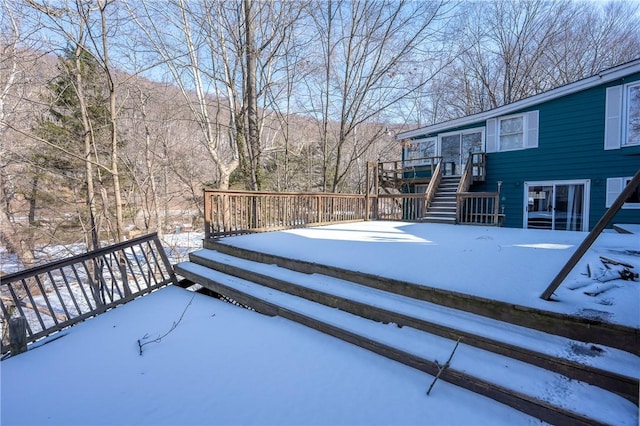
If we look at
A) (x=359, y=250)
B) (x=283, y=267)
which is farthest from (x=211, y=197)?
(x=359, y=250)

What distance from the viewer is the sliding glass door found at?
24.8 feet

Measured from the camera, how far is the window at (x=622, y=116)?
6.80 metres

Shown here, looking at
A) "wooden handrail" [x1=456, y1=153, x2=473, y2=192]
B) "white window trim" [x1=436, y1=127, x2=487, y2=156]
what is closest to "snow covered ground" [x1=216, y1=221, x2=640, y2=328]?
"wooden handrail" [x1=456, y1=153, x2=473, y2=192]

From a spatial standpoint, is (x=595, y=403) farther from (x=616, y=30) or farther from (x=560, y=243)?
(x=616, y=30)

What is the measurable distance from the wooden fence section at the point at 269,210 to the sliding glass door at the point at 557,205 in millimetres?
5175

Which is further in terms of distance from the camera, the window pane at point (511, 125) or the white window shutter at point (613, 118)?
the window pane at point (511, 125)

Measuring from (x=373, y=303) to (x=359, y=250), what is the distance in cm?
155

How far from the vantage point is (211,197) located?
205 inches

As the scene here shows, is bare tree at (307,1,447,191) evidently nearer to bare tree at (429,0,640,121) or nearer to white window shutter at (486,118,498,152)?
white window shutter at (486,118,498,152)

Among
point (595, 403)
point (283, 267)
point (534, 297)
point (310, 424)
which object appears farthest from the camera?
point (283, 267)

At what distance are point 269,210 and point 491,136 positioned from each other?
25.7ft

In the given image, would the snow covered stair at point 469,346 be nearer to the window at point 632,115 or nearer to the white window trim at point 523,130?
the window at point 632,115

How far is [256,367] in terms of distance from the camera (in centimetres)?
210

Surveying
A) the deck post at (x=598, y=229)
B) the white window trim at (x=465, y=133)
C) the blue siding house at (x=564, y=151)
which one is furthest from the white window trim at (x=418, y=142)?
the deck post at (x=598, y=229)
